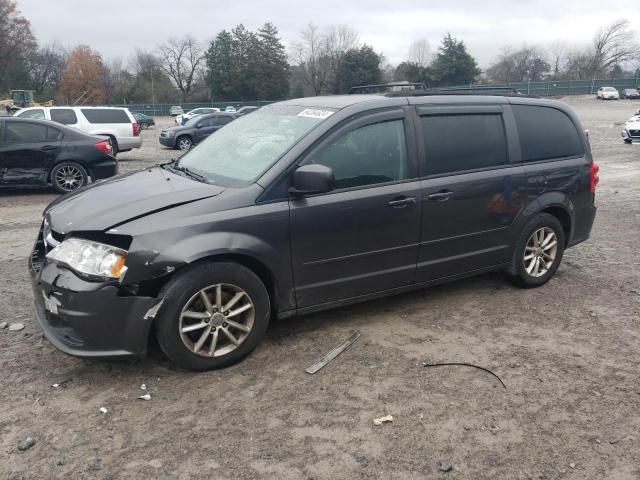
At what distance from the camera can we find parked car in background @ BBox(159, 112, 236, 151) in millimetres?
21828

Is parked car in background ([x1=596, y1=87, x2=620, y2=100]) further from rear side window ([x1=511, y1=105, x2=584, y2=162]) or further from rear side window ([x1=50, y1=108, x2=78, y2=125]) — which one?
rear side window ([x1=511, y1=105, x2=584, y2=162])

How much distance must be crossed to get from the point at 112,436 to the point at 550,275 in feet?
13.6

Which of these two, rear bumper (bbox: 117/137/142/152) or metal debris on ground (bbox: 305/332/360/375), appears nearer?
metal debris on ground (bbox: 305/332/360/375)

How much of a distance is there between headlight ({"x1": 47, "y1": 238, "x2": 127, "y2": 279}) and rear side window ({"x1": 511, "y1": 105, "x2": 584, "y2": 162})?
11.6 feet

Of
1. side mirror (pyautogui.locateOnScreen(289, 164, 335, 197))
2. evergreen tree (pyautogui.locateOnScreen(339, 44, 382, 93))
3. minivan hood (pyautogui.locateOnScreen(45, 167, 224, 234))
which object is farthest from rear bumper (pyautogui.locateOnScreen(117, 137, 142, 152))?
evergreen tree (pyautogui.locateOnScreen(339, 44, 382, 93))

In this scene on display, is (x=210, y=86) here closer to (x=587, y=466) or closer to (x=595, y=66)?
(x=595, y=66)

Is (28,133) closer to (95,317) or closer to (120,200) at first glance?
(120,200)

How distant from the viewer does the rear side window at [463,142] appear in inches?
172

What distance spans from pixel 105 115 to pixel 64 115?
120 cm

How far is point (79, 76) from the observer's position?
262 feet

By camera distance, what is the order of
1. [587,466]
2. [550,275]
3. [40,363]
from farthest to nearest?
[550,275] → [40,363] → [587,466]

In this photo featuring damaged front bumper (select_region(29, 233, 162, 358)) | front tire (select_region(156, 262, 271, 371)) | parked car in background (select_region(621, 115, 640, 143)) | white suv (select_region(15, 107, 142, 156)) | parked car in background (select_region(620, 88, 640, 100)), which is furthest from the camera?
parked car in background (select_region(620, 88, 640, 100))

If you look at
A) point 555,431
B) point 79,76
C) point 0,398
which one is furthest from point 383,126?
point 79,76

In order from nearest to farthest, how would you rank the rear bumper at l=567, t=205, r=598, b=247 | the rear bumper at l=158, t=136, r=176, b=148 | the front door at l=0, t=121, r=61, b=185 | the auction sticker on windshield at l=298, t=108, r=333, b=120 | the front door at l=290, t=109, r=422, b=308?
the front door at l=290, t=109, r=422, b=308, the auction sticker on windshield at l=298, t=108, r=333, b=120, the rear bumper at l=567, t=205, r=598, b=247, the front door at l=0, t=121, r=61, b=185, the rear bumper at l=158, t=136, r=176, b=148
